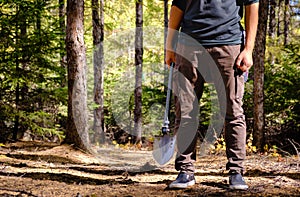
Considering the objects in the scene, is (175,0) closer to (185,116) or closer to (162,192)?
(185,116)

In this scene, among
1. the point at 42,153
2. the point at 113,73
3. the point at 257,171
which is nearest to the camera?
the point at 257,171

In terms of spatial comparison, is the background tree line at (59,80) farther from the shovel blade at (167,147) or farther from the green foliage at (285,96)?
the shovel blade at (167,147)

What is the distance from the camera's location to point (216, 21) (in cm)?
307

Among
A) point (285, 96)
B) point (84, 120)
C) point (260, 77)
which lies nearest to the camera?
point (84, 120)

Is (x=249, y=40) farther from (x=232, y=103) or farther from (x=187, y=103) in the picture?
(x=187, y=103)

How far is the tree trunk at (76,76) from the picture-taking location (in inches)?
246

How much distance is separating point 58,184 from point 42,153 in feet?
8.69

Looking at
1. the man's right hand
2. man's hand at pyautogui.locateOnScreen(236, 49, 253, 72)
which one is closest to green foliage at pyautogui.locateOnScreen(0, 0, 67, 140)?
the man's right hand

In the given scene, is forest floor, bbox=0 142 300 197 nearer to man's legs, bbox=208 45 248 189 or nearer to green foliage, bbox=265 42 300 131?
man's legs, bbox=208 45 248 189

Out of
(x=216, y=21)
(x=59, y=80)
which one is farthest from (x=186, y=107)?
(x=59, y=80)

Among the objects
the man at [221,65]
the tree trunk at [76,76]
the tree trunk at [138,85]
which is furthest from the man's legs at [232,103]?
the tree trunk at [138,85]

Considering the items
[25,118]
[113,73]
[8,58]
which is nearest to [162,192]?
[25,118]

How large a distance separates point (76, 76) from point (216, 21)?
3.74 meters

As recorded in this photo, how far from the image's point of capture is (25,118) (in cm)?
752
